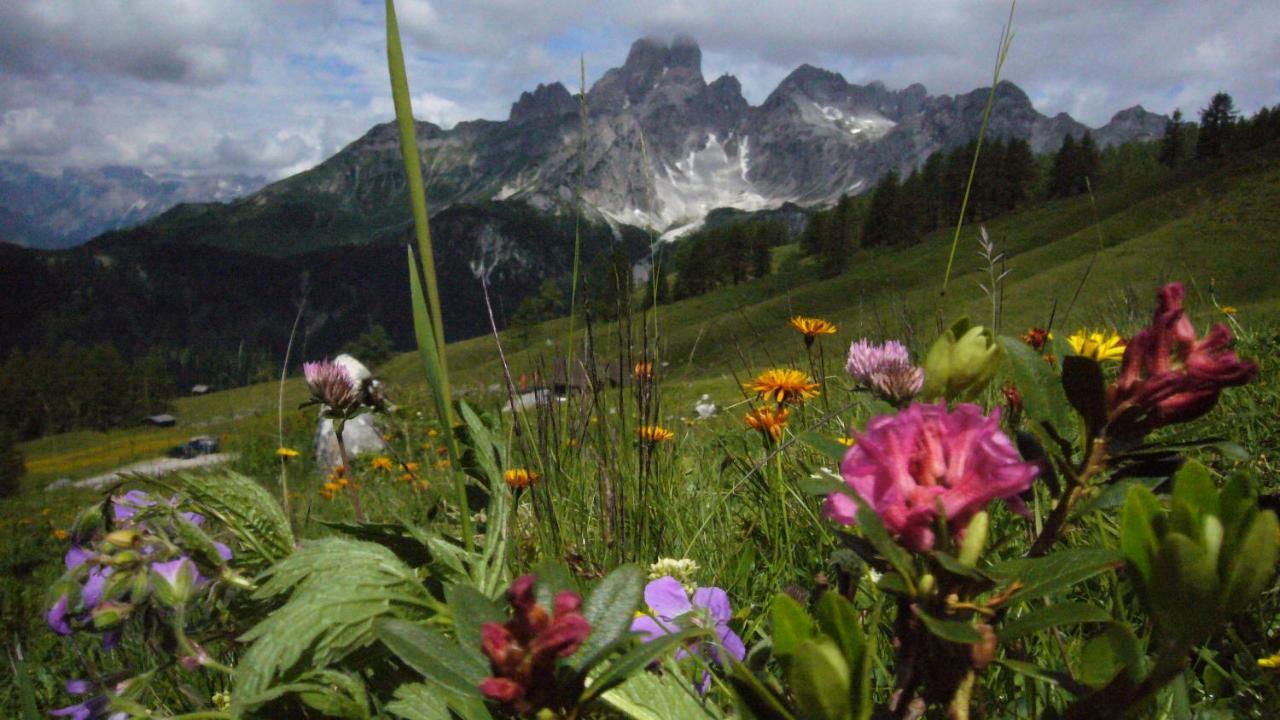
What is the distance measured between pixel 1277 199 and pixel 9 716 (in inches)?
1623

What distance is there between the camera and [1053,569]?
0.52m

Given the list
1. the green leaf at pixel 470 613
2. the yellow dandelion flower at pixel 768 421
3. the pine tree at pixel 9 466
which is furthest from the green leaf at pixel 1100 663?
the pine tree at pixel 9 466

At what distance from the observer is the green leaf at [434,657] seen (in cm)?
51

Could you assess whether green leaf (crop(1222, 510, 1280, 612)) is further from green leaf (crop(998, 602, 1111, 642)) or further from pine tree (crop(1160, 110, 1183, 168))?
pine tree (crop(1160, 110, 1183, 168))

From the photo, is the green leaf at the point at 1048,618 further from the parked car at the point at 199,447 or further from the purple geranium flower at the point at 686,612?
the parked car at the point at 199,447

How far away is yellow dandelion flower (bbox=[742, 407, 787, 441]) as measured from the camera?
2035 millimetres

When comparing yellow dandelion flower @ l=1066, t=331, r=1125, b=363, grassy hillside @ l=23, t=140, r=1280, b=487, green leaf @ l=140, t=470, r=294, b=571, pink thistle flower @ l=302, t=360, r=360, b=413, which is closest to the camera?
green leaf @ l=140, t=470, r=294, b=571

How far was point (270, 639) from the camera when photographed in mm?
694

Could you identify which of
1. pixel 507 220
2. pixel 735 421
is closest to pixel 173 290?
pixel 507 220

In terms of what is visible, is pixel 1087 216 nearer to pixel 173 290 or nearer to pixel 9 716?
pixel 9 716

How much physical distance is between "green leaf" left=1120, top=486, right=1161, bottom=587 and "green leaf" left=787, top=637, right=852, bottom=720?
7.5 inches

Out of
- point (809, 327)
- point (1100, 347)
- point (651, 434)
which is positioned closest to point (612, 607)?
point (651, 434)

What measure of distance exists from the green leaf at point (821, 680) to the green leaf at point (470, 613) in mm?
225

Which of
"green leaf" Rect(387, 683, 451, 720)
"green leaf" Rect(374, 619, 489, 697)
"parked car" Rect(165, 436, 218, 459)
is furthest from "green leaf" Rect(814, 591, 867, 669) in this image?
"parked car" Rect(165, 436, 218, 459)
